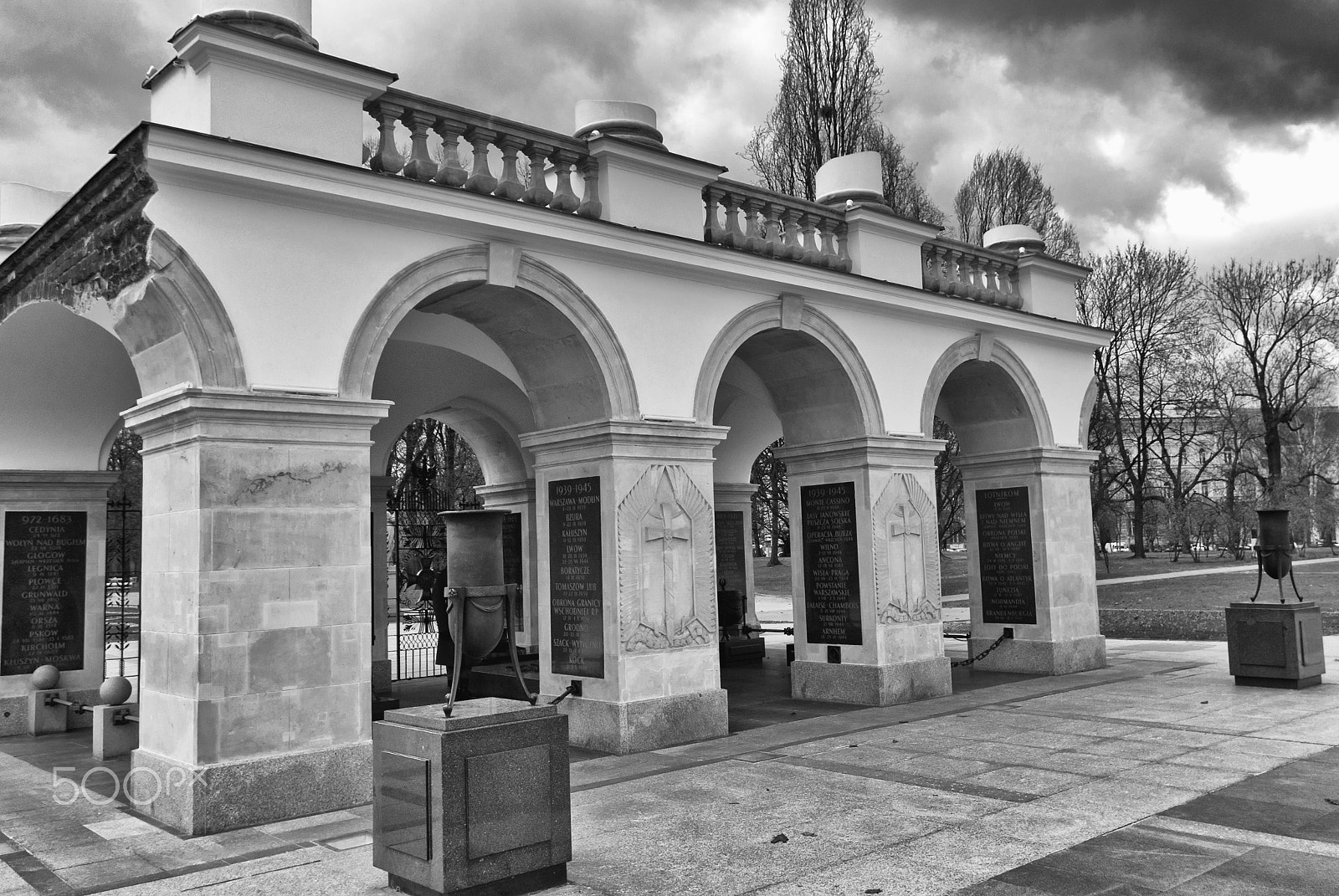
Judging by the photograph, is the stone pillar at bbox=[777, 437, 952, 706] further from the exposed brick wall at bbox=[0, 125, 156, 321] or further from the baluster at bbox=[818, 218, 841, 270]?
the exposed brick wall at bbox=[0, 125, 156, 321]

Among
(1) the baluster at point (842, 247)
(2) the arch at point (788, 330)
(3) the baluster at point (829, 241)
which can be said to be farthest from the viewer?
(1) the baluster at point (842, 247)

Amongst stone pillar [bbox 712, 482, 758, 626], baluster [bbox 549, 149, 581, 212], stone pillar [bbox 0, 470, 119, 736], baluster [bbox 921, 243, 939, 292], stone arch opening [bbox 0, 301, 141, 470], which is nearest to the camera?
baluster [bbox 549, 149, 581, 212]

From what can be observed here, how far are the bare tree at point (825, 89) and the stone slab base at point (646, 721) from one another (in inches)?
645

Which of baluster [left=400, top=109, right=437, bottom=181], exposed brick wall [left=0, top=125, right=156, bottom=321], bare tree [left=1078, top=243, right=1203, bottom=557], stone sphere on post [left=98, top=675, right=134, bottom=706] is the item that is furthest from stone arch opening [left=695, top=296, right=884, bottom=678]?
bare tree [left=1078, top=243, right=1203, bottom=557]

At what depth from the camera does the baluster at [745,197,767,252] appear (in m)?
10.8

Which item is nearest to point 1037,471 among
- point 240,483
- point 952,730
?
point 952,730

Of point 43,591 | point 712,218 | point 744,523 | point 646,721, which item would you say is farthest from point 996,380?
point 43,591

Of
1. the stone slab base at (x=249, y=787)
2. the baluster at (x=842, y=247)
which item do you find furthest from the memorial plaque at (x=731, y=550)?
the stone slab base at (x=249, y=787)

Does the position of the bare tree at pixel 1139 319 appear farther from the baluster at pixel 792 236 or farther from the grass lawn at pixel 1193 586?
the baluster at pixel 792 236

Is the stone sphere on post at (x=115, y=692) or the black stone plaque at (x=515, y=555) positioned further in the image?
the black stone plaque at (x=515, y=555)

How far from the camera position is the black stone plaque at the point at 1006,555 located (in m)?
14.0

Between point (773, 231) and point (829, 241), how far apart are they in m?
0.96

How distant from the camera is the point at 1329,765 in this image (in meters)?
7.73

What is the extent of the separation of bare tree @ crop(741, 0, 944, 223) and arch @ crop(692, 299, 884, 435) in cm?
1305
